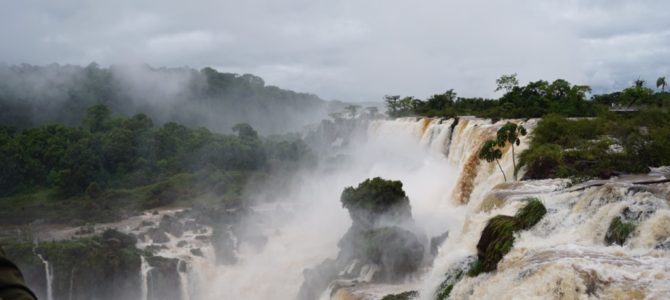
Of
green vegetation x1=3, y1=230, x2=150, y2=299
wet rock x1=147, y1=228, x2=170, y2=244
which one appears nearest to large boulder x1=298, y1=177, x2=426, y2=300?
green vegetation x1=3, y1=230, x2=150, y2=299

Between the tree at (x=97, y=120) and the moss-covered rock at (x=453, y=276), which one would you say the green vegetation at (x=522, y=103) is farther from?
the tree at (x=97, y=120)

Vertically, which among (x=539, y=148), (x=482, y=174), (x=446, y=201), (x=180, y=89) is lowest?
(x=446, y=201)

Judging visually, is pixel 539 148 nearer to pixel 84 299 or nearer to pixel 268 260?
pixel 268 260

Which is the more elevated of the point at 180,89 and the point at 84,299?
the point at 180,89

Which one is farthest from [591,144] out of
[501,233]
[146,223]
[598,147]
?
[146,223]

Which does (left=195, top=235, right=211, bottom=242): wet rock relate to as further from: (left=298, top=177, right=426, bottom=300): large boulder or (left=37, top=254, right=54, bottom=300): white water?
(left=298, top=177, right=426, bottom=300): large boulder

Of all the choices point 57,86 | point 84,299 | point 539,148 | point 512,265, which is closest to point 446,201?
point 539,148
